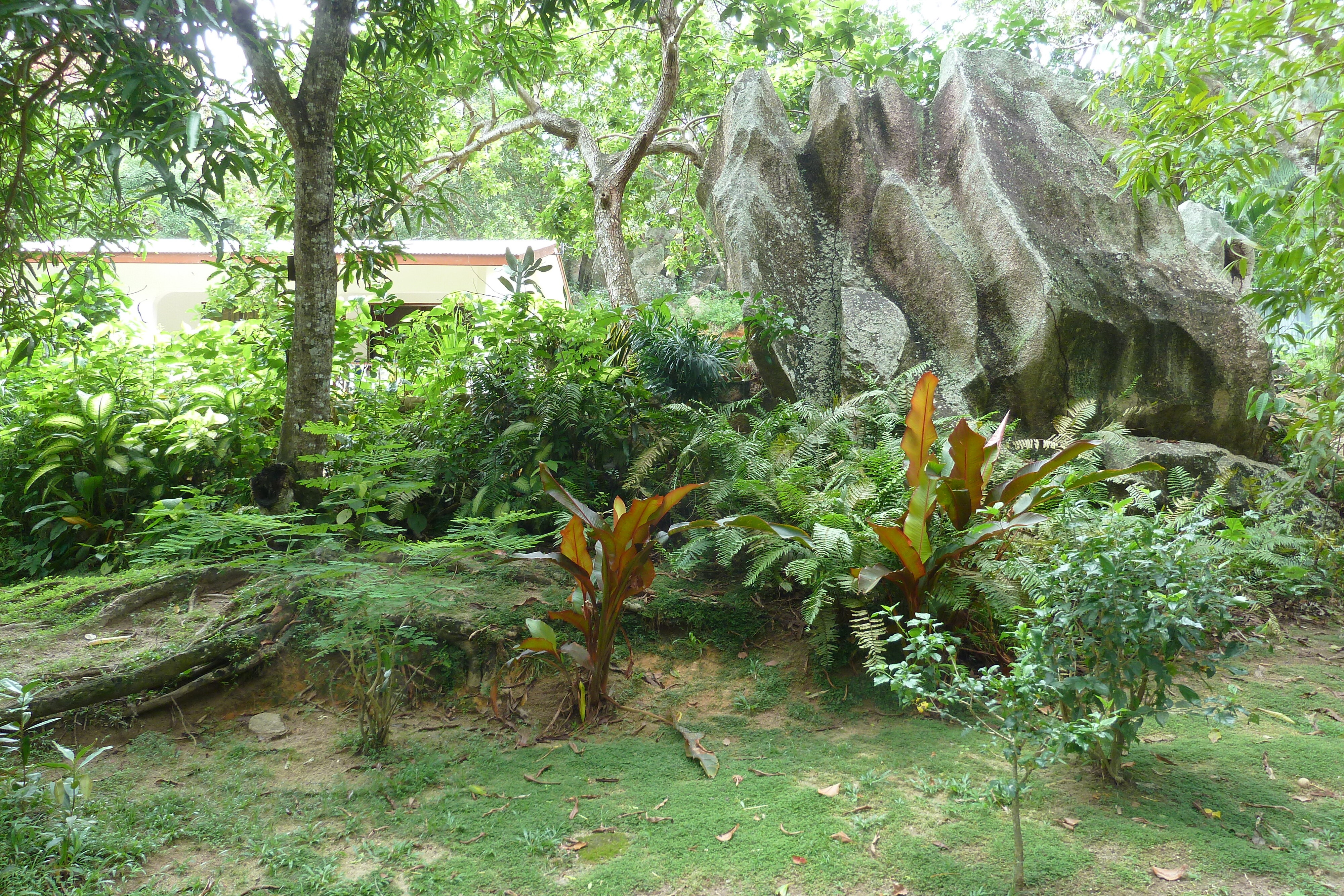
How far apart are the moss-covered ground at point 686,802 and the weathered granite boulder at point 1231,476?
6.14 feet

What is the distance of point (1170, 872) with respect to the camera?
2082mm

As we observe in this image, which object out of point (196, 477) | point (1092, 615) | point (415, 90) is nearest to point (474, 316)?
point (415, 90)

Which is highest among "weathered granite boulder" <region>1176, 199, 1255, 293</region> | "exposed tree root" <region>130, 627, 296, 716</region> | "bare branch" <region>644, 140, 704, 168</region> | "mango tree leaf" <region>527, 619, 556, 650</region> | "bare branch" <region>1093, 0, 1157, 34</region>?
"bare branch" <region>1093, 0, 1157, 34</region>

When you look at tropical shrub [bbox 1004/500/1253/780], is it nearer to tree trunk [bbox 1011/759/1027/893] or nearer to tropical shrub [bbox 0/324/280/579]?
tree trunk [bbox 1011/759/1027/893]

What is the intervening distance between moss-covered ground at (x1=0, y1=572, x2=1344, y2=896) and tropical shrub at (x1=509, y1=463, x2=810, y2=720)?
248 mm

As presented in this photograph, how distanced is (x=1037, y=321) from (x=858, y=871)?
4.84m

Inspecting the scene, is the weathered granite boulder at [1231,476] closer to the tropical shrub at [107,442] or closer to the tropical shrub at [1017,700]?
the tropical shrub at [1017,700]

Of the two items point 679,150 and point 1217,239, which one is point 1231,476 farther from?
point 679,150

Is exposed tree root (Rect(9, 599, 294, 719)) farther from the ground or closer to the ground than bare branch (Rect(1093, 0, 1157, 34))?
closer to the ground

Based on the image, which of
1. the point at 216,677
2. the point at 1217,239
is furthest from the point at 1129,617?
the point at 1217,239

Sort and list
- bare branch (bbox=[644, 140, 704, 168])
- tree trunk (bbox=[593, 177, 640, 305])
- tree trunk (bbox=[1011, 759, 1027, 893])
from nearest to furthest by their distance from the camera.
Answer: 1. tree trunk (bbox=[1011, 759, 1027, 893])
2. tree trunk (bbox=[593, 177, 640, 305])
3. bare branch (bbox=[644, 140, 704, 168])

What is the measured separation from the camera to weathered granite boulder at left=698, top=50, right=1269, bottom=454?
595 cm

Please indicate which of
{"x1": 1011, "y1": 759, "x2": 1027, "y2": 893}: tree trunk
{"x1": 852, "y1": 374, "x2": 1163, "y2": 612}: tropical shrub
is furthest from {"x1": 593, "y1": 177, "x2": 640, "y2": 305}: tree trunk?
{"x1": 1011, "y1": 759, "x2": 1027, "y2": 893}: tree trunk

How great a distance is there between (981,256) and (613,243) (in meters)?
3.95
